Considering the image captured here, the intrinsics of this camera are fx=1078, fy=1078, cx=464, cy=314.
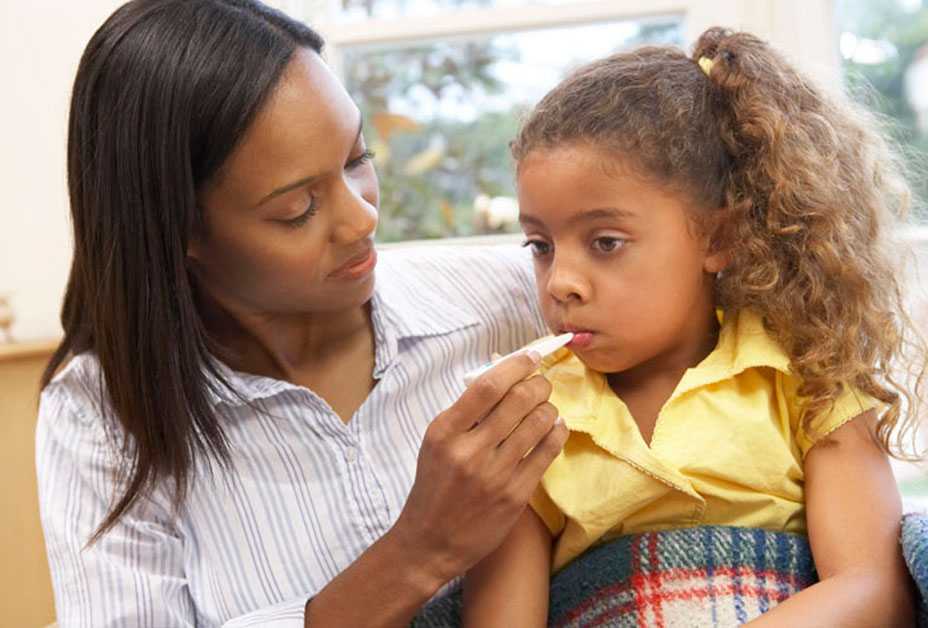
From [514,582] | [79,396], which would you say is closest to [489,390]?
[514,582]

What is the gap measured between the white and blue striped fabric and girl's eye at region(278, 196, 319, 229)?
22cm

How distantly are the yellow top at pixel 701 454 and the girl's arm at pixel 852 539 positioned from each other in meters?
0.03

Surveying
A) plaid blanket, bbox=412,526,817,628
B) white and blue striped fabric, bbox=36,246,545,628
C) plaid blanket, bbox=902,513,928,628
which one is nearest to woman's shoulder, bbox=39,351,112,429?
white and blue striped fabric, bbox=36,246,545,628

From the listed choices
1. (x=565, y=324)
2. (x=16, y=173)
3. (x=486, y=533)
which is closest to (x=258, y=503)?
(x=486, y=533)

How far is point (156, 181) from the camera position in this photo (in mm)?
1198

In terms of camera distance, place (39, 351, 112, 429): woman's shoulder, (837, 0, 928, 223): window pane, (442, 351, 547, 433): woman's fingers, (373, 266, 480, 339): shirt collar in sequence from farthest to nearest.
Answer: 1. (837, 0, 928, 223): window pane
2. (373, 266, 480, 339): shirt collar
3. (39, 351, 112, 429): woman's shoulder
4. (442, 351, 547, 433): woman's fingers

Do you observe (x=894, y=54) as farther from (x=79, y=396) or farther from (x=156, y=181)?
(x=79, y=396)

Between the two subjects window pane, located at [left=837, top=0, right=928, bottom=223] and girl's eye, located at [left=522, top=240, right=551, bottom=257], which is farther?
window pane, located at [left=837, top=0, right=928, bottom=223]

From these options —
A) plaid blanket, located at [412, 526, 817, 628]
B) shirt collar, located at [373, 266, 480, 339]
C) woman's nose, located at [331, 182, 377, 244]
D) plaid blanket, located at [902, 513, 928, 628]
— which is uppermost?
woman's nose, located at [331, 182, 377, 244]

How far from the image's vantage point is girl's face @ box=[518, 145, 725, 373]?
1127 millimetres

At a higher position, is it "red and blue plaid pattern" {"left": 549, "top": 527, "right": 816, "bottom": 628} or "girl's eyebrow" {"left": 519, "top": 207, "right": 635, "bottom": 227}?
"girl's eyebrow" {"left": 519, "top": 207, "right": 635, "bottom": 227}

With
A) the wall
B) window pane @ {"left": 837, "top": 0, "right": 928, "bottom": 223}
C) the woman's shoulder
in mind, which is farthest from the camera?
the wall

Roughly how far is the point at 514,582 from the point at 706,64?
63 centimetres

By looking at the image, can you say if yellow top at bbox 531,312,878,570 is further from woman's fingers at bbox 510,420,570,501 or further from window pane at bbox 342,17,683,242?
window pane at bbox 342,17,683,242
